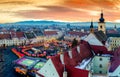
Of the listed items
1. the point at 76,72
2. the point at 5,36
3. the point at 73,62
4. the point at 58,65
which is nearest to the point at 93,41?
the point at 73,62

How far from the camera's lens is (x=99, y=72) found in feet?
147

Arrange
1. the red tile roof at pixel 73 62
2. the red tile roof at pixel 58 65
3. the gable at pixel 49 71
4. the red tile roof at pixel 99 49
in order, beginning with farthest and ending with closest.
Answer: the red tile roof at pixel 99 49 < the gable at pixel 49 71 < the red tile roof at pixel 58 65 < the red tile roof at pixel 73 62

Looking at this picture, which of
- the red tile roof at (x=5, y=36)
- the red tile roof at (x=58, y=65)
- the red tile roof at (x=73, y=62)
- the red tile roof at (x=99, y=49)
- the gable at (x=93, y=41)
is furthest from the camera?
the red tile roof at (x=5, y=36)

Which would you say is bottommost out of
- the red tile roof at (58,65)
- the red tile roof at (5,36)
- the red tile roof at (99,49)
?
the red tile roof at (5,36)

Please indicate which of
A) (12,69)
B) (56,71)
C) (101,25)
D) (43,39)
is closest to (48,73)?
(56,71)

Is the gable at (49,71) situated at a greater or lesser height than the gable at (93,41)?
lesser

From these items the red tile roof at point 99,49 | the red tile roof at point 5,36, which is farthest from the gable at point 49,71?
the red tile roof at point 5,36

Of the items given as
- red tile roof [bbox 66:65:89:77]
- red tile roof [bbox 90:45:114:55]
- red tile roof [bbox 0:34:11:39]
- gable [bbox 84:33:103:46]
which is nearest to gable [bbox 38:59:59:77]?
red tile roof [bbox 66:65:89:77]

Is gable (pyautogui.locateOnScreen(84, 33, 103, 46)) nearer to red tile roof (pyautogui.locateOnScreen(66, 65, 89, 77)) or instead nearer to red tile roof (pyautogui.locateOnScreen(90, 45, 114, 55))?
red tile roof (pyautogui.locateOnScreen(90, 45, 114, 55))

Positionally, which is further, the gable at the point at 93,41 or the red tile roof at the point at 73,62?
the gable at the point at 93,41

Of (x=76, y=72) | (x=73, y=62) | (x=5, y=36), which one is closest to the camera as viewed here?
(x=76, y=72)

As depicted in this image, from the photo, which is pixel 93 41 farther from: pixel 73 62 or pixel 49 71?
pixel 49 71

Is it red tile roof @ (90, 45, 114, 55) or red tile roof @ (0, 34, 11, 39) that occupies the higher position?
red tile roof @ (90, 45, 114, 55)

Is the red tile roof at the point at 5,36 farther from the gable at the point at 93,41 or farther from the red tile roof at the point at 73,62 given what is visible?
the red tile roof at the point at 73,62
